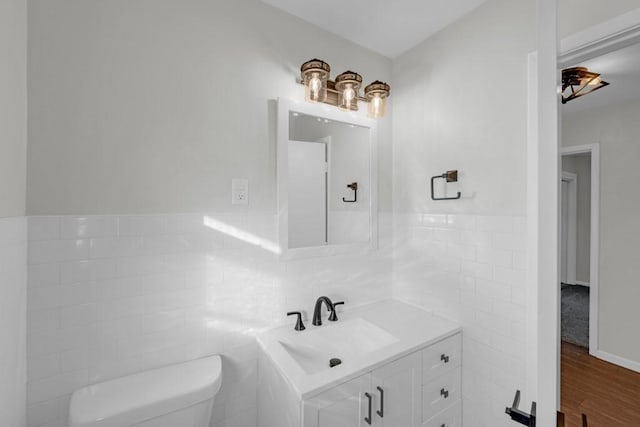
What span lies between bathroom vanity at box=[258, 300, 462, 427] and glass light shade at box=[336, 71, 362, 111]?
1.24 meters

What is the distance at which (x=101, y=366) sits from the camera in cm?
107

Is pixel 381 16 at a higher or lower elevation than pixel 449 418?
higher

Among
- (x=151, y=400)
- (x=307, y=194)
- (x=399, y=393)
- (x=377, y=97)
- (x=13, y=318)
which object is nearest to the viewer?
(x=13, y=318)

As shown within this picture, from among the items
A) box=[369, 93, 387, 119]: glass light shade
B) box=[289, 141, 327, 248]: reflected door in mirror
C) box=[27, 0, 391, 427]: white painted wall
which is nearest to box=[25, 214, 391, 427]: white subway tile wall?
box=[27, 0, 391, 427]: white painted wall

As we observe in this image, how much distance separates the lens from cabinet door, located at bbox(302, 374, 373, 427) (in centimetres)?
97

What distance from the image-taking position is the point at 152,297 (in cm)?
116

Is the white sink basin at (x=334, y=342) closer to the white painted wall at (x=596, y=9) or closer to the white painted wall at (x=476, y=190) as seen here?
the white painted wall at (x=476, y=190)

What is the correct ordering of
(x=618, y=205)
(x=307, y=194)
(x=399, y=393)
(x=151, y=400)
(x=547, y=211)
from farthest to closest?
(x=307, y=194) < (x=399, y=393) < (x=151, y=400) < (x=618, y=205) < (x=547, y=211)

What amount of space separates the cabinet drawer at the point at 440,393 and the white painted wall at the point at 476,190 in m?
0.06

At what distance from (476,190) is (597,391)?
3.49ft

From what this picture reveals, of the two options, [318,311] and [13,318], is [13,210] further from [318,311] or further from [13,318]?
[318,311]

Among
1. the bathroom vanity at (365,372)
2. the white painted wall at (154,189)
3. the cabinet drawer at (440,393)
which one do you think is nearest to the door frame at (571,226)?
the bathroom vanity at (365,372)

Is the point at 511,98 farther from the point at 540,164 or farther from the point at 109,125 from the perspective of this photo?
the point at 109,125

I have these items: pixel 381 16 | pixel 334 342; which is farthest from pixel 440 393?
pixel 381 16
